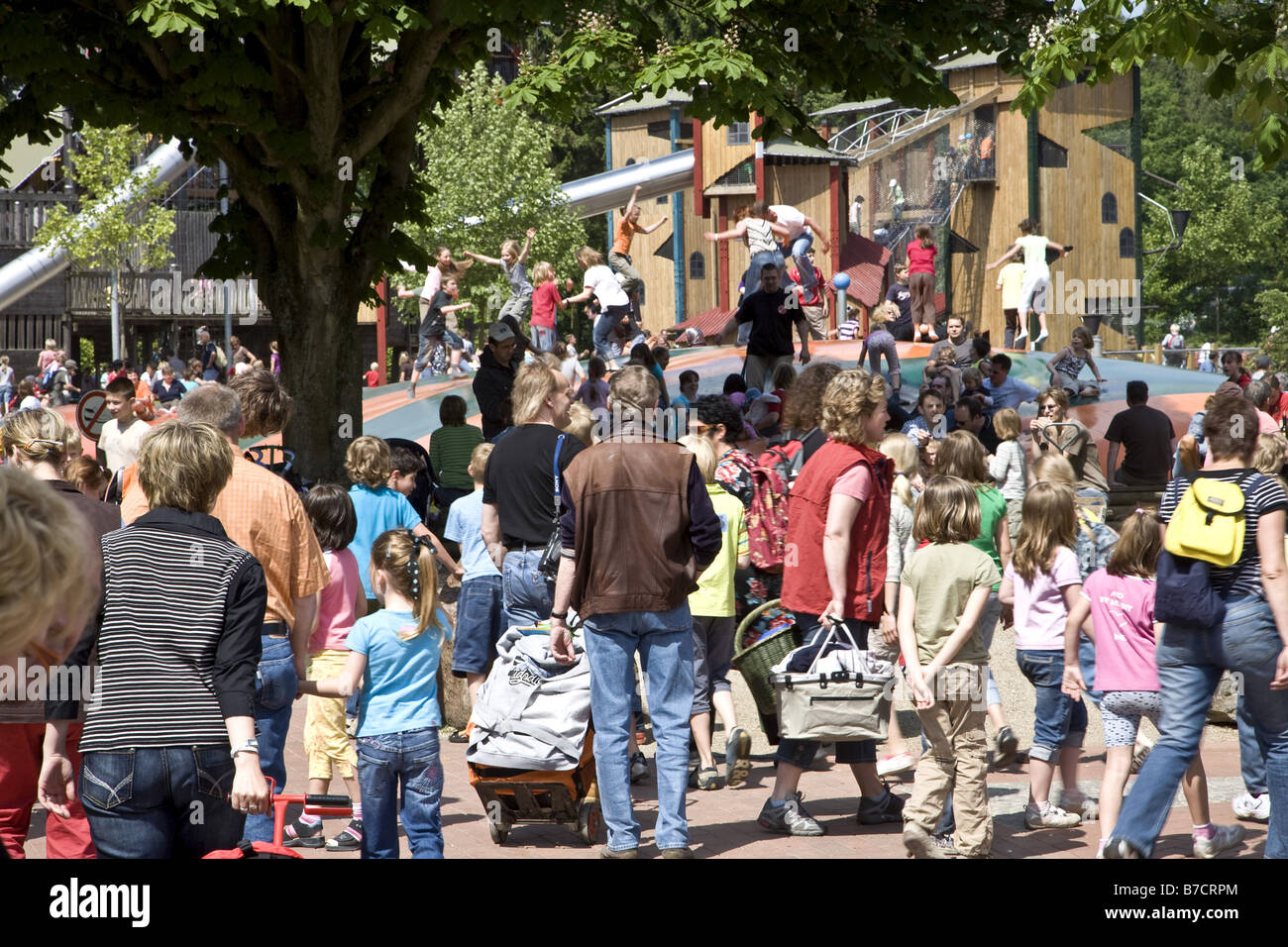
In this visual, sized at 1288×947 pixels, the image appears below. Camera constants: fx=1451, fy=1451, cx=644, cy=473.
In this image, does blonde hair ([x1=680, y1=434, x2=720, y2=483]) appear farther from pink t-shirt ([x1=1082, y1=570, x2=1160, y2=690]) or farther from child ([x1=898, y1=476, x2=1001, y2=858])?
pink t-shirt ([x1=1082, y1=570, x2=1160, y2=690])

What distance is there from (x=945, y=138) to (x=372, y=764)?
95.5 ft

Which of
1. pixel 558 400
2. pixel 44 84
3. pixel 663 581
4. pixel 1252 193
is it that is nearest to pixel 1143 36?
pixel 558 400

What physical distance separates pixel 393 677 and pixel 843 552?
7.14ft

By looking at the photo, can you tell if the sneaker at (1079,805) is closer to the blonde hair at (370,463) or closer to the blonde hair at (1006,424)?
the blonde hair at (370,463)

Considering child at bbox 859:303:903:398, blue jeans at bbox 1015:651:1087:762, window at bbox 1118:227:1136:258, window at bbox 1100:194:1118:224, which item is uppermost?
window at bbox 1100:194:1118:224

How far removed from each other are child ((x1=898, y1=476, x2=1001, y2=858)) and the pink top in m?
16.3

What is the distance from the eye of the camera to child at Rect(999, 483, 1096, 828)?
695cm

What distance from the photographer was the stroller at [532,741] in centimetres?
657

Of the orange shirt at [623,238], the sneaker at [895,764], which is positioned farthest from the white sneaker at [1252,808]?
the orange shirt at [623,238]

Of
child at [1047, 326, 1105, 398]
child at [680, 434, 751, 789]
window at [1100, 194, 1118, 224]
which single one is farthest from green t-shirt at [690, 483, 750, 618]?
window at [1100, 194, 1118, 224]

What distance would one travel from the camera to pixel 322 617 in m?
6.58

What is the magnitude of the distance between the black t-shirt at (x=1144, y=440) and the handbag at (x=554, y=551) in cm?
968

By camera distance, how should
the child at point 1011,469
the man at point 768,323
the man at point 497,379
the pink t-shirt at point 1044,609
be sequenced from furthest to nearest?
the man at point 768,323, the man at point 497,379, the child at point 1011,469, the pink t-shirt at point 1044,609

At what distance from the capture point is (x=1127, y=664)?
6.31 m
